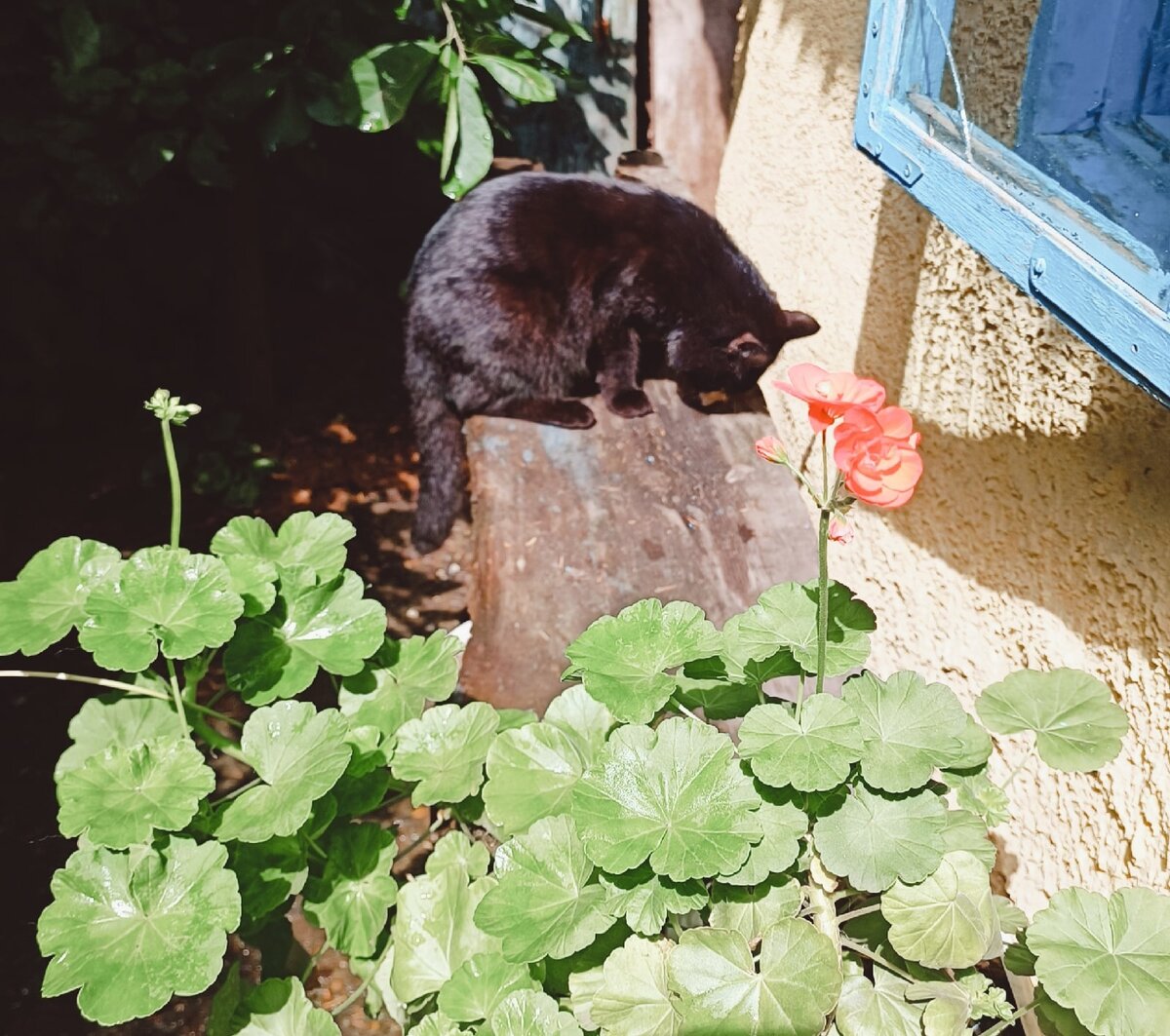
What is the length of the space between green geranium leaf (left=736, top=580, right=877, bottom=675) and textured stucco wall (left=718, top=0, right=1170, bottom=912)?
41 cm

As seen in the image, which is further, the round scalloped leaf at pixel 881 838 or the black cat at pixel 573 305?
the black cat at pixel 573 305

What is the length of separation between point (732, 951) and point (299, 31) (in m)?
2.42

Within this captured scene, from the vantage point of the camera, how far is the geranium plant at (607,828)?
2.89 ft

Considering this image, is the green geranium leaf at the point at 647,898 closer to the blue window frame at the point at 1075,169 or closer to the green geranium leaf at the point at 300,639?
the green geranium leaf at the point at 300,639

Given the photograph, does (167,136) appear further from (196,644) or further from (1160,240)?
(1160,240)

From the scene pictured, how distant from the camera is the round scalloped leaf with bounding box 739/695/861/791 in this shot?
0.89 m

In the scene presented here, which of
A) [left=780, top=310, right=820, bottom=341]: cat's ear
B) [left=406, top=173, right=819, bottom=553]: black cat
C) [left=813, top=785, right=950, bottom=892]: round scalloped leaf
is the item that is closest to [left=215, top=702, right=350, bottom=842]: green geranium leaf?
[left=813, top=785, right=950, bottom=892]: round scalloped leaf

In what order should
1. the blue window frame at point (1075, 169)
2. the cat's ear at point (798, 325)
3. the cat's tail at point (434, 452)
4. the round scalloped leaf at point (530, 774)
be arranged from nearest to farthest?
the blue window frame at point (1075, 169), the round scalloped leaf at point (530, 774), the cat's ear at point (798, 325), the cat's tail at point (434, 452)

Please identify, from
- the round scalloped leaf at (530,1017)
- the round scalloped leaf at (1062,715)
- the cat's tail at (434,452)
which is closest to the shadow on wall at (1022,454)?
the round scalloped leaf at (1062,715)

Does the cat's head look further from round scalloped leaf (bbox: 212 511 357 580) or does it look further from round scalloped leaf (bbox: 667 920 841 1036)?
round scalloped leaf (bbox: 667 920 841 1036)

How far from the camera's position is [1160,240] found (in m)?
0.99

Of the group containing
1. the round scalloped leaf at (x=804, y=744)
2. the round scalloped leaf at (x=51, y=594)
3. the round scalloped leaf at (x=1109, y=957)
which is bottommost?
the round scalloped leaf at (x=1109, y=957)

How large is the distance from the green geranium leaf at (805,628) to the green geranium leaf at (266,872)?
0.61 metres

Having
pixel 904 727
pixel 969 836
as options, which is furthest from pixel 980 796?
pixel 904 727
